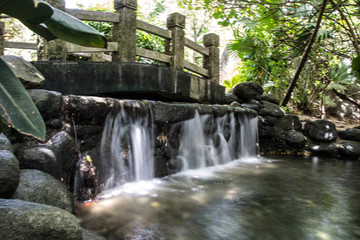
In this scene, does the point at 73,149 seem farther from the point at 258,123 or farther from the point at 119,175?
the point at 258,123

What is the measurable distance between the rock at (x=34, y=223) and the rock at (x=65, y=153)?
1128mm


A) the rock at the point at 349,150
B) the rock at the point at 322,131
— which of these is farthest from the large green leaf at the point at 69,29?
the rock at the point at 322,131

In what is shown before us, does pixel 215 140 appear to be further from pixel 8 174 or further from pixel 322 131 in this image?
pixel 8 174

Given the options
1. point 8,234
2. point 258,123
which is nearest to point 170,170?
point 8,234

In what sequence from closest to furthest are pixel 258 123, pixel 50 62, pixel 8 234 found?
1. pixel 8 234
2. pixel 50 62
3. pixel 258 123

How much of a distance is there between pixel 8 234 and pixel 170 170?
126 inches

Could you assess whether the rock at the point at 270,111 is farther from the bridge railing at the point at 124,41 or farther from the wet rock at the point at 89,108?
the wet rock at the point at 89,108

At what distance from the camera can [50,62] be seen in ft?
13.7

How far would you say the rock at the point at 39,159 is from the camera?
245cm

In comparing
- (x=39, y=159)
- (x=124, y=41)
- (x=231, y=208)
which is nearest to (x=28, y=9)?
(x=39, y=159)

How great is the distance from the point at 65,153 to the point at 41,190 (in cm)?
74

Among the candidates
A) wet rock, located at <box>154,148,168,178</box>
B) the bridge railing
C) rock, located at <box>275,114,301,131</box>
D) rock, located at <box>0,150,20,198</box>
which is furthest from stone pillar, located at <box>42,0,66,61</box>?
rock, located at <box>275,114,301,131</box>

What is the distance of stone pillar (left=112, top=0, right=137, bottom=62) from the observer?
16.1 ft

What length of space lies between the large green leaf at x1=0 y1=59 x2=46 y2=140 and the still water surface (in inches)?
66.5
